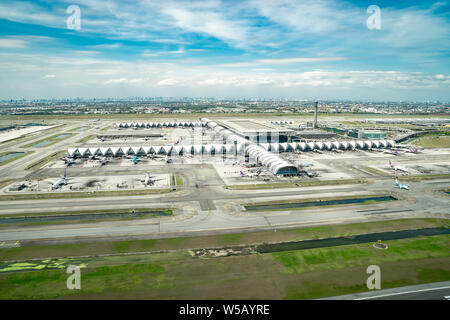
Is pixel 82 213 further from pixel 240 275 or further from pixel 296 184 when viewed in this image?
pixel 296 184

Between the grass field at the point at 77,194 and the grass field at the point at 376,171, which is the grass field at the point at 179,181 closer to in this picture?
the grass field at the point at 77,194

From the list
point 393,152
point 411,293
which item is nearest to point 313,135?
point 393,152

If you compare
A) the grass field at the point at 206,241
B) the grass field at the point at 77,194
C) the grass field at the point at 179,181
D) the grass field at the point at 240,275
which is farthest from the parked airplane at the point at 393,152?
the grass field at the point at 77,194

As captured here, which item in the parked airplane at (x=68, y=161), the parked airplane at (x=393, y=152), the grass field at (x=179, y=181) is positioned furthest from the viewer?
the parked airplane at (x=393, y=152)

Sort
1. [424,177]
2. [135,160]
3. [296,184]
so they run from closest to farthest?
[296,184] < [424,177] < [135,160]

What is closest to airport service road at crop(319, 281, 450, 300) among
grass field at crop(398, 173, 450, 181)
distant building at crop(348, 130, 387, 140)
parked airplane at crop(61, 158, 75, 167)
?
grass field at crop(398, 173, 450, 181)
